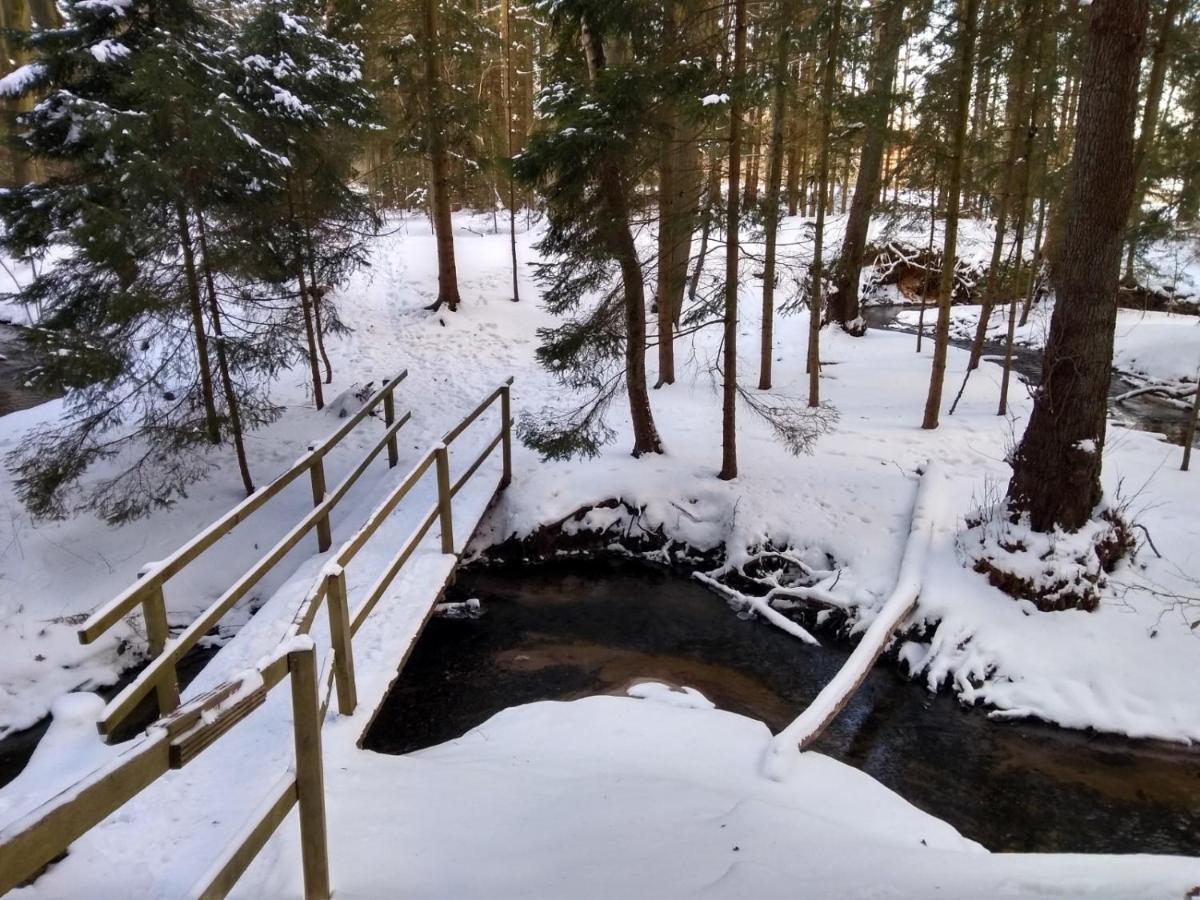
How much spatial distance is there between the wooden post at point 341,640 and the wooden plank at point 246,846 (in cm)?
143

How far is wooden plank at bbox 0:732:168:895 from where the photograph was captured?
5.08ft

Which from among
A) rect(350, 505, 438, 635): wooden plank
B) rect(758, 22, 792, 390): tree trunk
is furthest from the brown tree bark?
rect(350, 505, 438, 635): wooden plank

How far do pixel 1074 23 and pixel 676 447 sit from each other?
708cm

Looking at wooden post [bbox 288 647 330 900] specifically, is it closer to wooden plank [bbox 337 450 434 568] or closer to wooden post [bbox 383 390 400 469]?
wooden plank [bbox 337 450 434 568]

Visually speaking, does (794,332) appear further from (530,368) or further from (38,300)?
(38,300)

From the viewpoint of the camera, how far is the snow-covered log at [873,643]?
4527 millimetres

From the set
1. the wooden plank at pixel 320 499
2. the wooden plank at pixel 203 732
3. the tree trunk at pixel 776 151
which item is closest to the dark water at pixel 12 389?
the wooden plank at pixel 320 499

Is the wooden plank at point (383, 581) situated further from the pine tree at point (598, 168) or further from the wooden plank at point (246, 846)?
the pine tree at point (598, 168)

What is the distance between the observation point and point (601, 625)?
302 inches

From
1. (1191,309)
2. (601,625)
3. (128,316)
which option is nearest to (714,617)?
(601,625)

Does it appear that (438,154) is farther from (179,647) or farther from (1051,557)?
(179,647)

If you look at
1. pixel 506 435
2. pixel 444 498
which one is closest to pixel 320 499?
pixel 444 498

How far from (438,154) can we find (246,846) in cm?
1495

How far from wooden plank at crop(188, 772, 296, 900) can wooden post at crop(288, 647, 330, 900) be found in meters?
0.06
